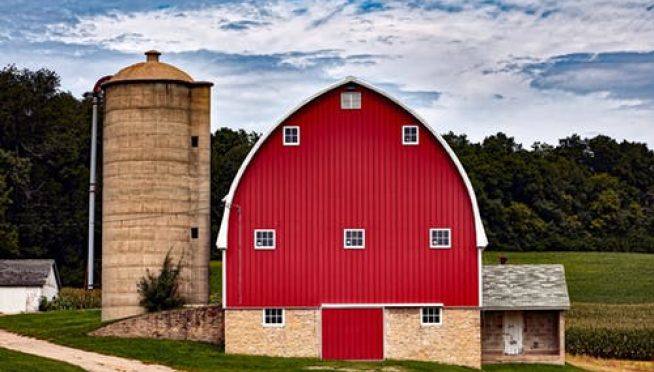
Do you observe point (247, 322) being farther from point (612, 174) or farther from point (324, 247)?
point (612, 174)

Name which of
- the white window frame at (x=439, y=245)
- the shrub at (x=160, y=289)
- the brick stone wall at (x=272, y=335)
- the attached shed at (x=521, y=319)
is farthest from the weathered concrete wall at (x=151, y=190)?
the attached shed at (x=521, y=319)

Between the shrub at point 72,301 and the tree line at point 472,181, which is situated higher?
the tree line at point 472,181

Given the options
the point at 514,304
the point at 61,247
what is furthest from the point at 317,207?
the point at 61,247

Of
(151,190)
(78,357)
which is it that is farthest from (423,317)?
(151,190)

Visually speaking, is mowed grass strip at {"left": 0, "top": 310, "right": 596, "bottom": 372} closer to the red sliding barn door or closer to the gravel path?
the gravel path

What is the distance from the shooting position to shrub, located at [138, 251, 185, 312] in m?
44.9

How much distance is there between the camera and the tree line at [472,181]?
257 ft

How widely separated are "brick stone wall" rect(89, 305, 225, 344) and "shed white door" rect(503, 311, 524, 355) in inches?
385

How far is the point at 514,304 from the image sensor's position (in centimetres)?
4269

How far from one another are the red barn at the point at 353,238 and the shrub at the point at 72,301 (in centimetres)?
2085

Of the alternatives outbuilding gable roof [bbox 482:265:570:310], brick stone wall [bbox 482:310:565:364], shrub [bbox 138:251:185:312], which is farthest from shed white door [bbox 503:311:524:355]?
shrub [bbox 138:251:185:312]

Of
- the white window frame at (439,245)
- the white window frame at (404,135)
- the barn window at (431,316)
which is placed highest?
the white window frame at (404,135)

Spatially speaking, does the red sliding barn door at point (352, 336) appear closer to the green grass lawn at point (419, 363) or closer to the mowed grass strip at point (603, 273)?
the green grass lawn at point (419, 363)

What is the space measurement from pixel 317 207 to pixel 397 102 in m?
4.29
